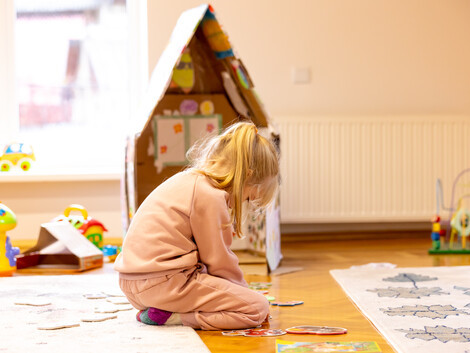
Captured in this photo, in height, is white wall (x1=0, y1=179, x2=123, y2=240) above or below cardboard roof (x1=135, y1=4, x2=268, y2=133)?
below

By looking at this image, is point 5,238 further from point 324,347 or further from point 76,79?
point 324,347

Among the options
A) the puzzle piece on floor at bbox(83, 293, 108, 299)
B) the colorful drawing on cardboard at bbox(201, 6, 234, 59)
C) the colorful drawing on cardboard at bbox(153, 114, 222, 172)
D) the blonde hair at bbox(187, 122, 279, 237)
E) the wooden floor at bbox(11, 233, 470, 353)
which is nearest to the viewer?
the wooden floor at bbox(11, 233, 470, 353)

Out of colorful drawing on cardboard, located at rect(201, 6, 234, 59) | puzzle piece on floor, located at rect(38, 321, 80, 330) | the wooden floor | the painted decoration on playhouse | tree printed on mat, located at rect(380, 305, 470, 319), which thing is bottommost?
the wooden floor

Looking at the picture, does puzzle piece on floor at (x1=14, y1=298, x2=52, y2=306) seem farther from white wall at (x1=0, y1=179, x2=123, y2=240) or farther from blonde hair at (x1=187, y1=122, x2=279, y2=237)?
white wall at (x1=0, y1=179, x2=123, y2=240)

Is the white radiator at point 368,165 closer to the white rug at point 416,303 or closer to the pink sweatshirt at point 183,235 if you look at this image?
the white rug at point 416,303

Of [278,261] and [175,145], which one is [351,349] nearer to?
[278,261]

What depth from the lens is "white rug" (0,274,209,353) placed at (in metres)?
1.67

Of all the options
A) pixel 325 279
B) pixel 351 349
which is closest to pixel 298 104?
pixel 325 279

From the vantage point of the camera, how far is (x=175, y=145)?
327 cm

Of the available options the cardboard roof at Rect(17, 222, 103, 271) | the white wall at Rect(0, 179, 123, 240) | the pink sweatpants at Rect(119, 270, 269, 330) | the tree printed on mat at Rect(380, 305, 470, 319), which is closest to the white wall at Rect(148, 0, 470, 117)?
the white wall at Rect(0, 179, 123, 240)

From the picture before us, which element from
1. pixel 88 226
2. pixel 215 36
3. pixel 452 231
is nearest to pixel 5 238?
pixel 88 226

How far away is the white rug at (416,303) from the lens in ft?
5.65

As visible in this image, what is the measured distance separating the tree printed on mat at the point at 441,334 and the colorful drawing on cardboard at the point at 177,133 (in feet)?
5.45

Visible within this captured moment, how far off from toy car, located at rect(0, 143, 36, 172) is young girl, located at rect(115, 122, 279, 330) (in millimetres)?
2197
